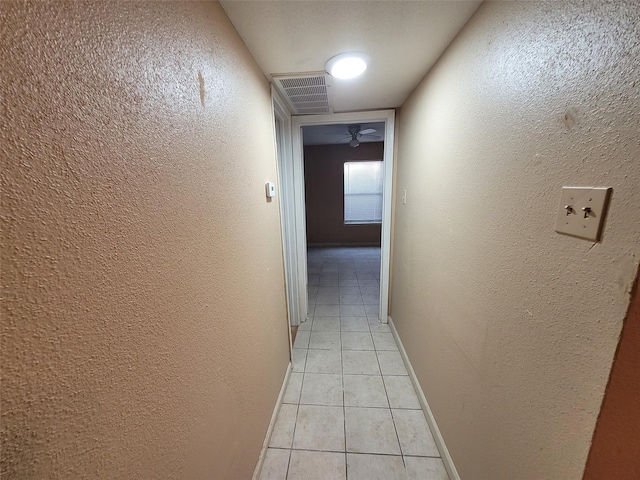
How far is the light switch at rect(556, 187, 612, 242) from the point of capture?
514mm

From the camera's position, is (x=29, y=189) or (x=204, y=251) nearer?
(x=29, y=189)

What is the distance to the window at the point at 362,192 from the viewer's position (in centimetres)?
548

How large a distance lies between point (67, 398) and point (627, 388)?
105 centimetres

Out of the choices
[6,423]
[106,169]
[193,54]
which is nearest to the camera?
[6,423]

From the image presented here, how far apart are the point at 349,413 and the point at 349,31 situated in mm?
2169

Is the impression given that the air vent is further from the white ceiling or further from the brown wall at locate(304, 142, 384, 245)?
the brown wall at locate(304, 142, 384, 245)

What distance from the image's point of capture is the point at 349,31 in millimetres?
1056

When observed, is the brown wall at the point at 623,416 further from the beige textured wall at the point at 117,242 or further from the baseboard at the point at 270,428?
the baseboard at the point at 270,428

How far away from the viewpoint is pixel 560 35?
0.60 m

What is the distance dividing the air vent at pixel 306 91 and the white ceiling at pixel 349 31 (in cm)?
8

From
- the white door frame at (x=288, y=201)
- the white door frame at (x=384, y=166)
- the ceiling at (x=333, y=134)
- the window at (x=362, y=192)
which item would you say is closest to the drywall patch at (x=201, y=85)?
the white door frame at (x=288, y=201)

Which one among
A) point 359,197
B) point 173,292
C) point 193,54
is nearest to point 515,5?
point 193,54

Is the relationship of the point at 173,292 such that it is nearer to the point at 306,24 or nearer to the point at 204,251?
the point at 204,251

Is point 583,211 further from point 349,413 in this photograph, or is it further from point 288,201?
point 288,201
